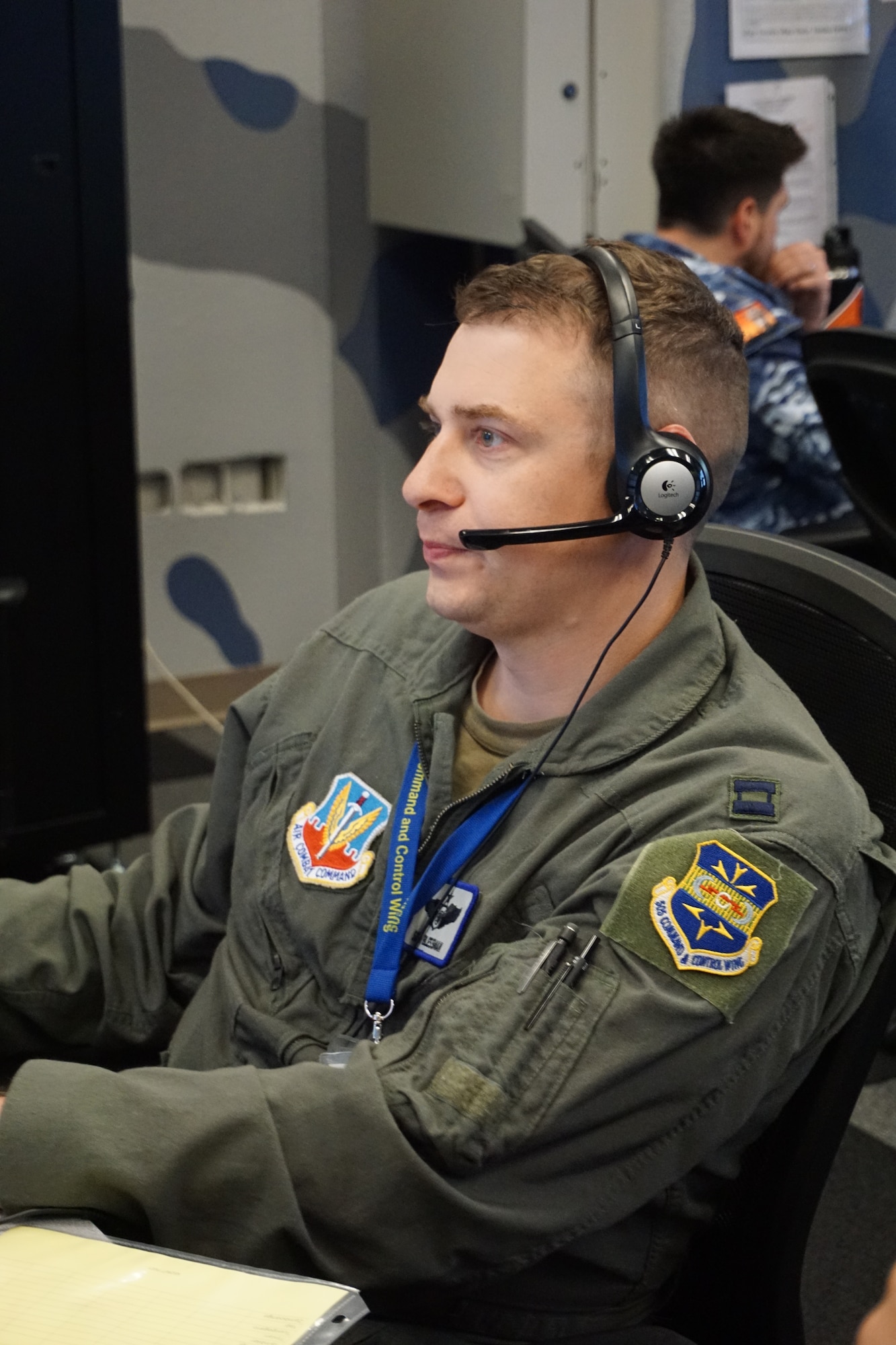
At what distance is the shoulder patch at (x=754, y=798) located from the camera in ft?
2.99

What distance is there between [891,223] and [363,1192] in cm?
277

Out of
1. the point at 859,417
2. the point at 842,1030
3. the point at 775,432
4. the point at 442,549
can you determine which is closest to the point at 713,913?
the point at 842,1030

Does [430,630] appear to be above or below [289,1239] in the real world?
above

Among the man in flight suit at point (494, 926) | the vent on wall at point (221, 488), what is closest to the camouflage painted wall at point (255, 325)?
the vent on wall at point (221, 488)

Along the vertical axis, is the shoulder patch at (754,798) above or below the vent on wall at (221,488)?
below

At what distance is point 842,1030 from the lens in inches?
36.5

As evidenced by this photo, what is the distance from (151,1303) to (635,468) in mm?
597

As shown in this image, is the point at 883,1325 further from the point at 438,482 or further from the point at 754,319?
the point at 754,319

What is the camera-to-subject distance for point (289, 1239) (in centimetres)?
86

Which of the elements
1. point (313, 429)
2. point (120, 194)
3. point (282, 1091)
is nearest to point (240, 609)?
point (313, 429)

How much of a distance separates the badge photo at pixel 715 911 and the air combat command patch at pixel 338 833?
0.92 feet

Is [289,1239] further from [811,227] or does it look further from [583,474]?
[811,227]

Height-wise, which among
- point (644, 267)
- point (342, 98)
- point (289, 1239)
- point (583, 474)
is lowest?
point (289, 1239)

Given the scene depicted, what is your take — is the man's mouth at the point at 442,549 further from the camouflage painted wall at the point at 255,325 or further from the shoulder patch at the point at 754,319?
the camouflage painted wall at the point at 255,325
